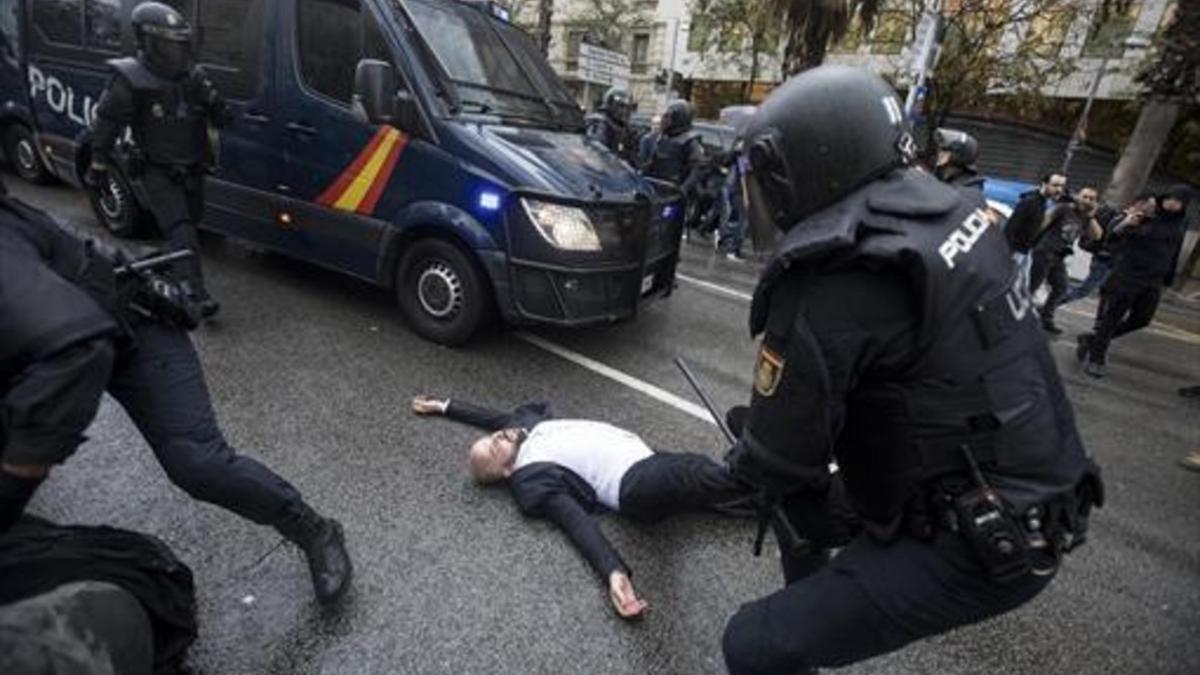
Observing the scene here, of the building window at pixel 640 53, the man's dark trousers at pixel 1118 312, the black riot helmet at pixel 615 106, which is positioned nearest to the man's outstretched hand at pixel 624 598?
the man's dark trousers at pixel 1118 312

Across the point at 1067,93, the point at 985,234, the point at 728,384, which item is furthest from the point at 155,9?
the point at 1067,93

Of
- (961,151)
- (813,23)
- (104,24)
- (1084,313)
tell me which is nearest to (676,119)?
(961,151)

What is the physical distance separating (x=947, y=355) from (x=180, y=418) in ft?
6.63

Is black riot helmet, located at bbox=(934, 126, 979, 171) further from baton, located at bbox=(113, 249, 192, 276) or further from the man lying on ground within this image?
Answer: baton, located at bbox=(113, 249, 192, 276)

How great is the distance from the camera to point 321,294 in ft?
17.7

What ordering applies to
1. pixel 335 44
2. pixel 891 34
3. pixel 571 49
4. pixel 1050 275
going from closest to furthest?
pixel 335 44, pixel 1050 275, pixel 891 34, pixel 571 49

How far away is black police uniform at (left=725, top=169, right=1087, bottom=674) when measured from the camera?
1346mm

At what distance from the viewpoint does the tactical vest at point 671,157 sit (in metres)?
8.52

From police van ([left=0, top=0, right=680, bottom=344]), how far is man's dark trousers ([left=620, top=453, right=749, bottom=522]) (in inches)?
59.5

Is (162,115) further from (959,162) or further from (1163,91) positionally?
(1163,91)

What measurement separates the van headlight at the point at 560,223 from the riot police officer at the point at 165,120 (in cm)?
193

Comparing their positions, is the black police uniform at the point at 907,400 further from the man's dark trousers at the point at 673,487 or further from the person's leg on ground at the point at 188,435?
the person's leg on ground at the point at 188,435

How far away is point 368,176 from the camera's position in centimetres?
449

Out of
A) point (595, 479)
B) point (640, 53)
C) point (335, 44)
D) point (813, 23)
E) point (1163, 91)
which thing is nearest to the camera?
point (595, 479)
